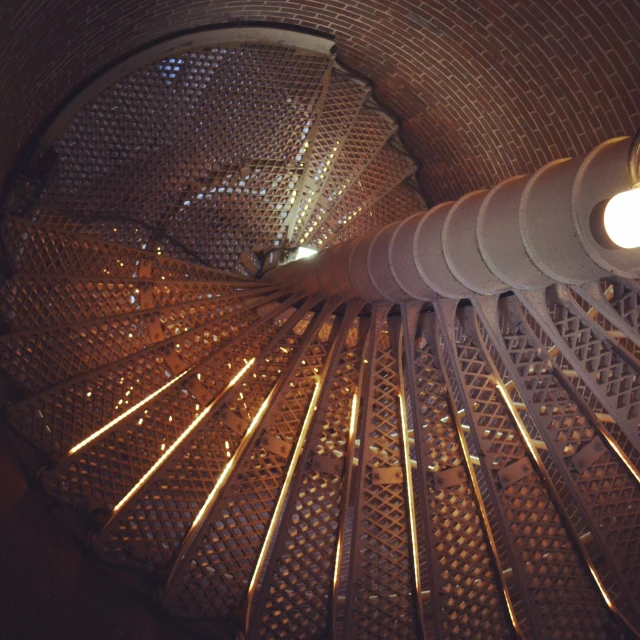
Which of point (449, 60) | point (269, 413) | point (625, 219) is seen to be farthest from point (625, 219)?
point (449, 60)

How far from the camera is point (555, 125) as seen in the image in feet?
14.7

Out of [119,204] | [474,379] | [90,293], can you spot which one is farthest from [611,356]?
[119,204]

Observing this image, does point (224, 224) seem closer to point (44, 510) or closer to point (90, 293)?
point (90, 293)

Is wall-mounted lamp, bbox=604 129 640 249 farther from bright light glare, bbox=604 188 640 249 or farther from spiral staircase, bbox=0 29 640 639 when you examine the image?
spiral staircase, bbox=0 29 640 639

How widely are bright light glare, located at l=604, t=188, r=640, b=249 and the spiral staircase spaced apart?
4.33 feet

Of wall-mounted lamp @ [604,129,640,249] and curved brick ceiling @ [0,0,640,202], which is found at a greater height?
curved brick ceiling @ [0,0,640,202]

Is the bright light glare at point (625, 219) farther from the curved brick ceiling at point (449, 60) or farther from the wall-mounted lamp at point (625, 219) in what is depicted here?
the curved brick ceiling at point (449, 60)

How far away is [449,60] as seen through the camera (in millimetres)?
4703

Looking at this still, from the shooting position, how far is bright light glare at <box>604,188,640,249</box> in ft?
5.62

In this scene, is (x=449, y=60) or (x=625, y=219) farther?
(x=449, y=60)

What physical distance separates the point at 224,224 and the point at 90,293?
1430mm

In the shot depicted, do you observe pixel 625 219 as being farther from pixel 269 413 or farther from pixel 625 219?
pixel 269 413

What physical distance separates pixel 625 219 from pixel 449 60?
3.34 metres

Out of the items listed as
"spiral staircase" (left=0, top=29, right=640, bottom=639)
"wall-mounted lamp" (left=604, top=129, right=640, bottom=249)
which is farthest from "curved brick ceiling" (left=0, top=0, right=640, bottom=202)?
"wall-mounted lamp" (left=604, top=129, right=640, bottom=249)
